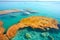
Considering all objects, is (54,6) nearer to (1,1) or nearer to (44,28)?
(44,28)

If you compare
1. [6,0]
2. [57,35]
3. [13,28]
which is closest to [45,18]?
[57,35]

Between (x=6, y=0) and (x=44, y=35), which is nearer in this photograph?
(x=44, y=35)

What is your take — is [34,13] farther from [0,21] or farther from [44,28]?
[0,21]

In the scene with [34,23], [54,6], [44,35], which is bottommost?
[44,35]

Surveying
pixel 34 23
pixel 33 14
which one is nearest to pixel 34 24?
pixel 34 23

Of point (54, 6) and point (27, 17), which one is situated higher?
point (54, 6)

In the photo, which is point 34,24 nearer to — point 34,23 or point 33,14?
point 34,23
